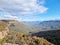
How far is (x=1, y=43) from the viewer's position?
20.0 metres

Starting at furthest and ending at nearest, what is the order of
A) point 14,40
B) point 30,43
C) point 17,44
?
1. point 30,43
2. point 14,40
3. point 17,44

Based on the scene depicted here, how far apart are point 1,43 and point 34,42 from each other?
8.00 meters

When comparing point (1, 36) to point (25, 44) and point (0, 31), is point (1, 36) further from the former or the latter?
point (25, 44)

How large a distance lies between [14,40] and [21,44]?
1.56m

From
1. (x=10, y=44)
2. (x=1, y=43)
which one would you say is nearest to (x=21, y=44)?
(x=10, y=44)

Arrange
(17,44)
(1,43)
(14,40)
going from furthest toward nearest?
(14,40)
(17,44)
(1,43)

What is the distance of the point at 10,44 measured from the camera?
20.7 metres

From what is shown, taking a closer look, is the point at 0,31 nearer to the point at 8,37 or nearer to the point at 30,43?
the point at 8,37

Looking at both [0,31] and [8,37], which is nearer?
[0,31]

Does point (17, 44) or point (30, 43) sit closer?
point (17, 44)

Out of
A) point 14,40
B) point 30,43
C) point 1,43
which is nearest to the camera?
point 1,43

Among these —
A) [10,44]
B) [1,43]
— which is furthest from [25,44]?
[1,43]

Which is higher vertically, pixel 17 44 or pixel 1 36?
pixel 1 36

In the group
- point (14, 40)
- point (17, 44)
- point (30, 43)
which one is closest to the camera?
point (17, 44)
